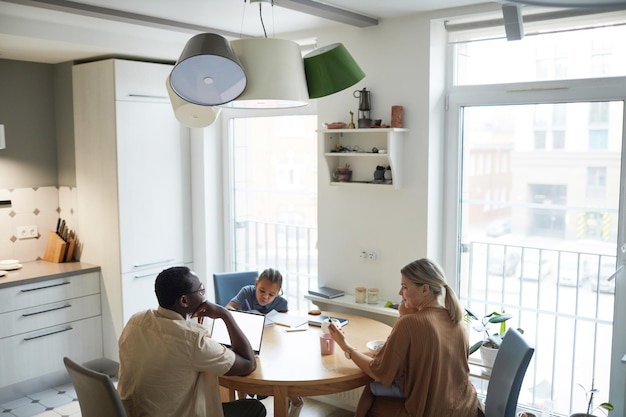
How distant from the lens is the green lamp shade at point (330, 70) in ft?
7.84

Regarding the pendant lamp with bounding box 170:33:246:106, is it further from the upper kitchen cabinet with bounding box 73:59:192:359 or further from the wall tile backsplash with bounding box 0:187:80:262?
the wall tile backsplash with bounding box 0:187:80:262

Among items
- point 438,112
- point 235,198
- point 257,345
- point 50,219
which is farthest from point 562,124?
point 50,219

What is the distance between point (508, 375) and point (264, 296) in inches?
59.6

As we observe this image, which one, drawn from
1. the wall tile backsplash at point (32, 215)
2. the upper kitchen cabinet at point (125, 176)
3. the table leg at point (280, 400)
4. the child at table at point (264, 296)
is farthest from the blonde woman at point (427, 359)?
the wall tile backsplash at point (32, 215)

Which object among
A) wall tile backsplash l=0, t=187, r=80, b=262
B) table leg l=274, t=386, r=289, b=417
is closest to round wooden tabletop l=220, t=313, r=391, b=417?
table leg l=274, t=386, r=289, b=417

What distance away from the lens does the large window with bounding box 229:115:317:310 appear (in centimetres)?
464

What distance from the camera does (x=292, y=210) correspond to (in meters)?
4.75

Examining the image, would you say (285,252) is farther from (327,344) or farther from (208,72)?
(208,72)

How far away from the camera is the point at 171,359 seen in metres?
2.38

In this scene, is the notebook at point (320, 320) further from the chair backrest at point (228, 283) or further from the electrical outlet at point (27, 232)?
the electrical outlet at point (27, 232)

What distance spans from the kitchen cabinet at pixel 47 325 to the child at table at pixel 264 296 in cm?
152

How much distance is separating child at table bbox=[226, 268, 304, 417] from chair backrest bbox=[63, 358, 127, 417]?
1.23m

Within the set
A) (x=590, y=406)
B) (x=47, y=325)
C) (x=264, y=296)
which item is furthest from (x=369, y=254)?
(x=47, y=325)

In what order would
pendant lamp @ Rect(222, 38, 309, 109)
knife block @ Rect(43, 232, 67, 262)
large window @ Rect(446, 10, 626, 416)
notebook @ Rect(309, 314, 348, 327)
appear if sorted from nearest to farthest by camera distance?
pendant lamp @ Rect(222, 38, 309, 109) → large window @ Rect(446, 10, 626, 416) → notebook @ Rect(309, 314, 348, 327) → knife block @ Rect(43, 232, 67, 262)
